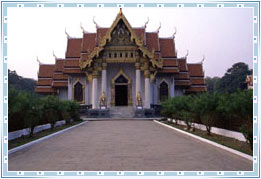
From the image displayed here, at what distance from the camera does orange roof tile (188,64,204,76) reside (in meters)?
31.6

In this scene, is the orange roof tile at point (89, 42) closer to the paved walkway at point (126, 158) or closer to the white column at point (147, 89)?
the white column at point (147, 89)

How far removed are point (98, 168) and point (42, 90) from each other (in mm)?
26192

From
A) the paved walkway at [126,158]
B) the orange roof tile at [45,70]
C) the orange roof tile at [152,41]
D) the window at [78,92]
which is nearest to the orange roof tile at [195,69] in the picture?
the orange roof tile at [152,41]

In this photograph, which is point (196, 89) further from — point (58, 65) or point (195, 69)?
point (58, 65)

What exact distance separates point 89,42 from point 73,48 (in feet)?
5.73

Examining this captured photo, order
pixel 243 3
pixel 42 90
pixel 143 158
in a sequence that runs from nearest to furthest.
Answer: pixel 243 3
pixel 143 158
pixel 42 90

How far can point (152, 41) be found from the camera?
30406 mm

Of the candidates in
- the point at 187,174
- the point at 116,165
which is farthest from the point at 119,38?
the point at 187,174

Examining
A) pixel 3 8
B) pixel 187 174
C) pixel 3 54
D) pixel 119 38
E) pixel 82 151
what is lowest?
pixel 82 151

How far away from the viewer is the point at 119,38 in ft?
87.9

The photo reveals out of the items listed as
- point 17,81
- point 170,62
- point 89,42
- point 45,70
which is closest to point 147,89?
point 170,62

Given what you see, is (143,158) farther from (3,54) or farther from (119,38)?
(119,38)

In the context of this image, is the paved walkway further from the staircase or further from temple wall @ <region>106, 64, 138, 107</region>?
temple wall @ <region>106, 64, 138, 107</region>

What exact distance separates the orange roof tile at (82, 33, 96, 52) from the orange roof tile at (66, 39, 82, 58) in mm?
842
